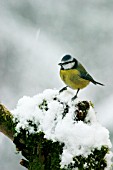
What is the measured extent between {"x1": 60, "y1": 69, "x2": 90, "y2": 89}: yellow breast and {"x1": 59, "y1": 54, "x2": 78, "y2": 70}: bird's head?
1.3 inches

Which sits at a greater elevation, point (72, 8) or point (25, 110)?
point (72, 8)

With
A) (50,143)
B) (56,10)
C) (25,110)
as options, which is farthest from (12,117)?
(56,10)

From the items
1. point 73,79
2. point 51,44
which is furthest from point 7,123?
point 51,44

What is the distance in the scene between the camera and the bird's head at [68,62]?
161 inches

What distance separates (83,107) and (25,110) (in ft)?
1.29

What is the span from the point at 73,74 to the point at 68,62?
3.8 inches

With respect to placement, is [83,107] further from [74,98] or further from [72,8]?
[72,8]

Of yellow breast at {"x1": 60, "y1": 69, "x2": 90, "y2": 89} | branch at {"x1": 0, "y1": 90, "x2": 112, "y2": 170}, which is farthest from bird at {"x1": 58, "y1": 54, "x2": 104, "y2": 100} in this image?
branch at {"x1": 0, "y1": 90, "x2": 112, "y2": 170}

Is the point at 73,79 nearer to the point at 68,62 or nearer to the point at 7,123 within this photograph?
the point at 68,62

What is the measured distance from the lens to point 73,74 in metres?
4.13

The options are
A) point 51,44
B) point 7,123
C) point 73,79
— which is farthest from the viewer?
point 51,44

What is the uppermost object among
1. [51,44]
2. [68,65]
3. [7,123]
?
[51,44]

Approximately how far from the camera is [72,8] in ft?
60.3

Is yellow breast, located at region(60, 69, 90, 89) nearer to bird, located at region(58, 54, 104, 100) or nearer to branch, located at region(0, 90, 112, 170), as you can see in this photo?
bird, located at region(58, 54, 104, 100)
